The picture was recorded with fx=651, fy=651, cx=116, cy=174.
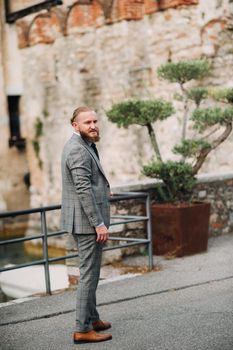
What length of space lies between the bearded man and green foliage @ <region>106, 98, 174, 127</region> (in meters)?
3.26

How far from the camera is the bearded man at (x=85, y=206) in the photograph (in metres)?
4.25

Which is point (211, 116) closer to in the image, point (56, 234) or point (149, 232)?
point (149, 232)

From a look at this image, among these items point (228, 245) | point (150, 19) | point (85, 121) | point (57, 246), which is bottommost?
point (57, 246)

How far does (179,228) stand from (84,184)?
337 centimetres

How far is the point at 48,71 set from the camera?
14844 millimetres

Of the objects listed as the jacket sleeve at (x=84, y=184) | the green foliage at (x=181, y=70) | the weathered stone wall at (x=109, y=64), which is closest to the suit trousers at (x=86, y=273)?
the jacket sleeve at (x=84, y=184)

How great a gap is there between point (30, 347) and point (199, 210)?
357 cm

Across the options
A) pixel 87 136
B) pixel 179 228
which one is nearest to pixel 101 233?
pixel 87 136

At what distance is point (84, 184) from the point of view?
4223mm

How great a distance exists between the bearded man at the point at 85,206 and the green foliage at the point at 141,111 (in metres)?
3.26

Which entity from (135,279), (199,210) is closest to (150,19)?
(199,210)

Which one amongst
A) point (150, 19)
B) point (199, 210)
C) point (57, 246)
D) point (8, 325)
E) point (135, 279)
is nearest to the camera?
point (8, 325)

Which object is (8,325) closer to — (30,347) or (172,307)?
(30,347)

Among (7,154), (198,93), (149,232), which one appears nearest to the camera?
(149,232)
